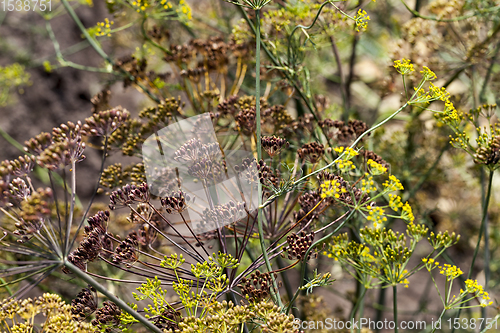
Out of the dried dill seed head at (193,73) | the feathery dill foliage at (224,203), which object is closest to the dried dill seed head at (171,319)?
the feathery dill foliage at (224,203)

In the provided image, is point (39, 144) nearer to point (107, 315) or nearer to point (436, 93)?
point (107, 315)

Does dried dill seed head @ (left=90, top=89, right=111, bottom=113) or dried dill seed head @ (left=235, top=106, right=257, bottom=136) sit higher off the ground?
dried dill seed head @ (left=90, top=89, right=111, bottom=113)

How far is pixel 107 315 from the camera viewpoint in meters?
1.20

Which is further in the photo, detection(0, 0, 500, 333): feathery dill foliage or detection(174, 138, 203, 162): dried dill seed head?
detection(174, 138, 203, 162): dried dill seed head

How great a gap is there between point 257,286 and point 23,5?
10.5 ft

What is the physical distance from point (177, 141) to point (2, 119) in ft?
8.09

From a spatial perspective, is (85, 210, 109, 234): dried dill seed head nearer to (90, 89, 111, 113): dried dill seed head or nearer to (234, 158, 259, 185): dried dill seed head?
(234, 158, 259, 185): dried dill seed head

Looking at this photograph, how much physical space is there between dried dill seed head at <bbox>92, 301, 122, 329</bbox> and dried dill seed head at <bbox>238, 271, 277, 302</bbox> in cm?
44

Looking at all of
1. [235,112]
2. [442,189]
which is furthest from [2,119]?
[442,189]

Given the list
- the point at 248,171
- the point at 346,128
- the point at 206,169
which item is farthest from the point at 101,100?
the point at 346,128

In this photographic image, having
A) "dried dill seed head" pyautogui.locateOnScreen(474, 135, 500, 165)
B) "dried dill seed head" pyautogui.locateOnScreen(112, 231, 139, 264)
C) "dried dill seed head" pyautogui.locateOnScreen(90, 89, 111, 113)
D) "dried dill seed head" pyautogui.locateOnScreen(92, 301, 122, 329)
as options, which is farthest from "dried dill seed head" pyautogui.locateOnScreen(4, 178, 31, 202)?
"dried dill seed head" pyautogui.locateOnScreen(474, 135, 500, 165)

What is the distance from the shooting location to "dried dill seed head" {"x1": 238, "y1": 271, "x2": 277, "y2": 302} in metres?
1.17

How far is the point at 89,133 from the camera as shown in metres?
1.29

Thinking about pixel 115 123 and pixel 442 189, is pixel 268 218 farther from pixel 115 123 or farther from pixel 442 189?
pixel 442 189
